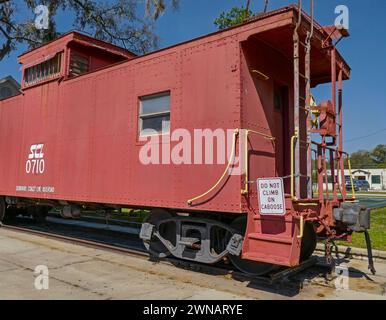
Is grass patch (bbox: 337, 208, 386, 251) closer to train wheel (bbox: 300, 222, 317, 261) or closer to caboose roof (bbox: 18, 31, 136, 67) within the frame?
train wheel (bbox: 300, 222, 317, 261)

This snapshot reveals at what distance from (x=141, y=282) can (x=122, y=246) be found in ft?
9.38

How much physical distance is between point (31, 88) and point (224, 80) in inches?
247

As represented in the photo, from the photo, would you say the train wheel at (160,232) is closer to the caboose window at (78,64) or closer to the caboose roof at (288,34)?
the caboose roof at (288,34)

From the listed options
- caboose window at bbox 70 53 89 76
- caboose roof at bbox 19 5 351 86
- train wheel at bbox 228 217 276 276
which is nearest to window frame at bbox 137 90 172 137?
caboose roof at bbox 19 5 351 86

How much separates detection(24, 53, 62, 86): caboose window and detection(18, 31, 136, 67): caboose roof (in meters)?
0.13

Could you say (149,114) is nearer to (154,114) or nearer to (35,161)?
(154,114)

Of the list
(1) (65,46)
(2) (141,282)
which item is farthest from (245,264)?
(1) (65,46)

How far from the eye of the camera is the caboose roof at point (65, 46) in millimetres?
9031

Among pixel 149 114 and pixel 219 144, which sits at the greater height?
pixel 149 114

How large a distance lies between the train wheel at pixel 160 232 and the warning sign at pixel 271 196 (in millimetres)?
2126

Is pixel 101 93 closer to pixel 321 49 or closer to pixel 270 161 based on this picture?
pixel 270 161

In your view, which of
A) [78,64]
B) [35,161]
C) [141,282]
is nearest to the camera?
[141,282]

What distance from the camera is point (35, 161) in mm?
9406

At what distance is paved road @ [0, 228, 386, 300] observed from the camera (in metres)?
5.12
